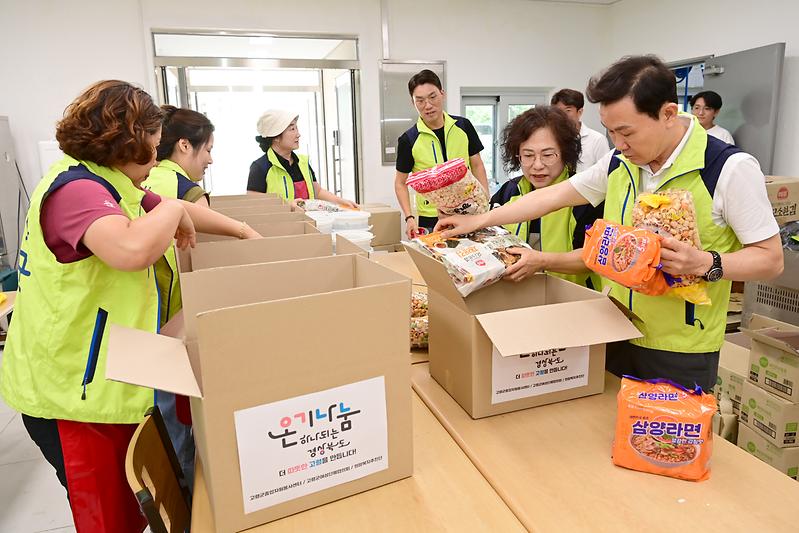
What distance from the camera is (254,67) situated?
5137 millimetres

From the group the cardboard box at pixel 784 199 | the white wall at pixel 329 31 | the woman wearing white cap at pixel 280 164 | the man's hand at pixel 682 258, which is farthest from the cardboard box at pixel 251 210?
the white wall at pixel 329 31

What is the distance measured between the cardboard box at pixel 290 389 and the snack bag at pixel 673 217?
1.75 ft

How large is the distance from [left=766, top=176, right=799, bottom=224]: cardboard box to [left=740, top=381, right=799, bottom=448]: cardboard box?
1.36m

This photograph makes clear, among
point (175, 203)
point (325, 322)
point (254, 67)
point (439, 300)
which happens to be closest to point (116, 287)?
point (175, 203)

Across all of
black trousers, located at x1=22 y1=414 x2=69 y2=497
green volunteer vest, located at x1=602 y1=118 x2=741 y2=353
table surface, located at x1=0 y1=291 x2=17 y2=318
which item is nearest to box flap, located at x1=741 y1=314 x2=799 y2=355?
green volunteer vest, located at x1=602 y1=118 x2=741 y2=353

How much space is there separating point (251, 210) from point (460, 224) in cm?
109

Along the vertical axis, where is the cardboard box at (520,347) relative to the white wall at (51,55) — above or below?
below

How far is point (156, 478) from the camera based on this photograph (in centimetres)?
109

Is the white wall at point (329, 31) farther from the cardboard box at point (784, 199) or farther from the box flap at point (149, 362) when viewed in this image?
the box flap at point (149, 362)

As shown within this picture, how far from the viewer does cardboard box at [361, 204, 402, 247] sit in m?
4.54

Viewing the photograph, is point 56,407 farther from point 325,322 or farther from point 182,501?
point 325,322

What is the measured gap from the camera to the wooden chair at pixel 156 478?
912mm

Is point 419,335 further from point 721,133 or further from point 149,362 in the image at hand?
point 721,133

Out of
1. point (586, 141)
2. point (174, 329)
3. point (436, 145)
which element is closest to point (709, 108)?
point (586, 141)
